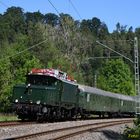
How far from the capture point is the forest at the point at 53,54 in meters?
55.6

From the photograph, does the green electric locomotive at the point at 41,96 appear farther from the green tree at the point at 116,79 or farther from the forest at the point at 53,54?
the green tree at the point at 116,79

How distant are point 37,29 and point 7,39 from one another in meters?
34.7

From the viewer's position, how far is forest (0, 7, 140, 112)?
5563 centimetres

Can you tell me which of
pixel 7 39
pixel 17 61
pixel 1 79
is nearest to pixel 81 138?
pixel 1 79

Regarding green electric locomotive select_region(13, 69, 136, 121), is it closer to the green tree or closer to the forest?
the forest

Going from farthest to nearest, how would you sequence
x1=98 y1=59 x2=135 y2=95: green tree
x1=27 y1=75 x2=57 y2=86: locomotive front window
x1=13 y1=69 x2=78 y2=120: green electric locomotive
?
x1=98 y1=59 x2=135 y2=95: green tree
x1=27 y1=75 x2=57 y2=86: locomotive front window
x1=13 y1=69 x2=78 y2=120: green electric locomotive

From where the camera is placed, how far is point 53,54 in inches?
3374

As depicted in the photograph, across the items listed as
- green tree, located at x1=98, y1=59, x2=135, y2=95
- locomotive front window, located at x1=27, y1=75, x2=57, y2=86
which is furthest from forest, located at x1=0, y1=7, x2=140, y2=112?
locomotive front window, located at x1=27, y1=75, x2=57, y2=86

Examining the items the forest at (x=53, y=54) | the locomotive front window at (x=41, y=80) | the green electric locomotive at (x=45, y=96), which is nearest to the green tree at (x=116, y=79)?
the forest at (x=53, y=54)

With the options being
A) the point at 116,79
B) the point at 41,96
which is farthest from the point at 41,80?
the point at 116,79

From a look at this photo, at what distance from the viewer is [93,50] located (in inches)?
5458

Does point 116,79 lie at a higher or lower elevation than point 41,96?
higher

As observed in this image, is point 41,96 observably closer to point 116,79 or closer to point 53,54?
point 53,54

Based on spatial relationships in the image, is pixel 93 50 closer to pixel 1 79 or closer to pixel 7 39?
pixel 7 39
